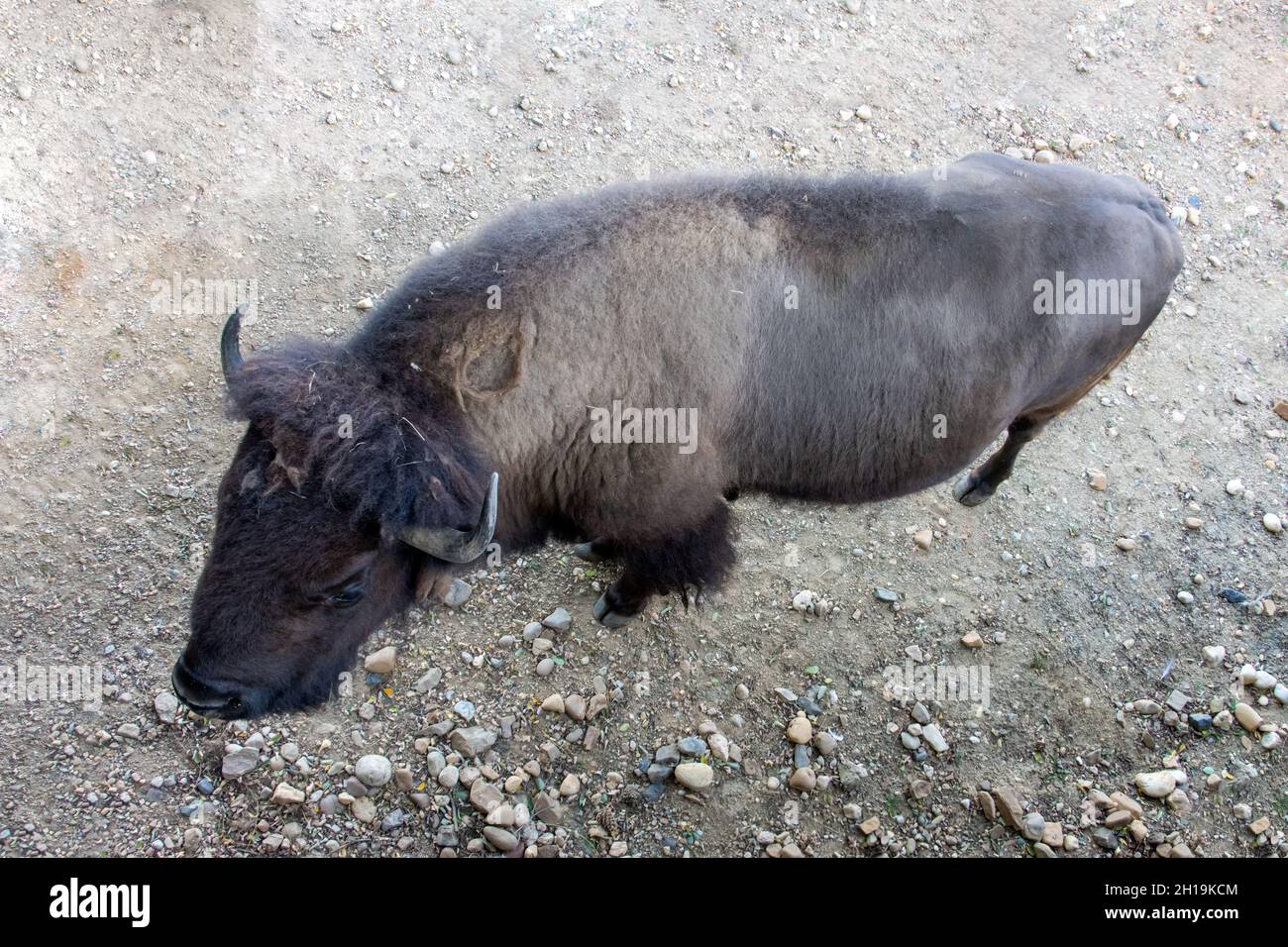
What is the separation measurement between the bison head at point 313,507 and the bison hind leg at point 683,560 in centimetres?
128

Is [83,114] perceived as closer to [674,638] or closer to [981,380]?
[674,638]

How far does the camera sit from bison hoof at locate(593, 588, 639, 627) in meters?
5.72

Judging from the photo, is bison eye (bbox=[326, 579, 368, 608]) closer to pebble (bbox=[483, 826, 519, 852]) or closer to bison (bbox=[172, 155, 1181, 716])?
bison (bbox=[172, 155, 1181, 716])

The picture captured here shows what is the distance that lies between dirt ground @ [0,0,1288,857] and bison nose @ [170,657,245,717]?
3.38 feet

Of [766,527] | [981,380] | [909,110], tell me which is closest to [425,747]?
[766,527]

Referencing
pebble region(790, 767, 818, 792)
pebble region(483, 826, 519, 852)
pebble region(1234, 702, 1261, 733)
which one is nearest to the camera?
pebble region(483, 826, 519, 852)

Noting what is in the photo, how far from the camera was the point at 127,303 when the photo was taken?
6.59 metres

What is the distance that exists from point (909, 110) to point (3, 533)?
830cm

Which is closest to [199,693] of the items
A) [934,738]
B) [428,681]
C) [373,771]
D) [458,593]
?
[373,771]

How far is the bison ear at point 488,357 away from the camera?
4.02 meters

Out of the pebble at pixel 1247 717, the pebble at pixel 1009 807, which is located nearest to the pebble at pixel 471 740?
the pebble at pixel 1009 807

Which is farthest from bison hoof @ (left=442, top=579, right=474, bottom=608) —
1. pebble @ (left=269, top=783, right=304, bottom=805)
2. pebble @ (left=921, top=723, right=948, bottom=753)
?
pebble @ (left=921, top=723, right=948, bottom=753)

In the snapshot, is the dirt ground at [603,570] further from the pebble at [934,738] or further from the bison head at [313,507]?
the bison head at [313,507]

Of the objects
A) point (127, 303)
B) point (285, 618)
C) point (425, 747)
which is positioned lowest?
point (425, 747)
